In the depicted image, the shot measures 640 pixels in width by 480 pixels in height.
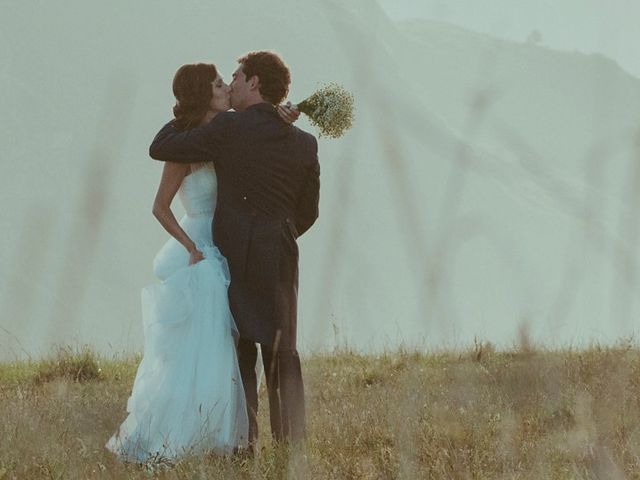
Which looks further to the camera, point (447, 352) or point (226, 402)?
point (447, 352)

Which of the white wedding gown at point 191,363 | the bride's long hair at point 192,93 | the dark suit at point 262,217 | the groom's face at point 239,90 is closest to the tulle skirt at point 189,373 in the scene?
the white wedding gown at point 191,363

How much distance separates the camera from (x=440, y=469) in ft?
14.0

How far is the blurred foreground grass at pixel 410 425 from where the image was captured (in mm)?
4352

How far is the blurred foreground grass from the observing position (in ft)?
14.3

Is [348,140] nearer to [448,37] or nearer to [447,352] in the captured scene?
[448,37]

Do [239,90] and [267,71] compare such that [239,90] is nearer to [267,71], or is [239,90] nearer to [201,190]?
[267,71]

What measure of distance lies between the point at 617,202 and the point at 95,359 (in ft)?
22.1

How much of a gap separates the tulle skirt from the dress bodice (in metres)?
0.09

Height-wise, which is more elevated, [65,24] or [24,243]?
[65,24]

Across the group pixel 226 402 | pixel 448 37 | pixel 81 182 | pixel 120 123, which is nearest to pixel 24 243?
pixel 81 182

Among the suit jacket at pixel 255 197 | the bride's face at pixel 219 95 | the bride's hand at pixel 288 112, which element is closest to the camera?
the suit jacket at pixel 255 197

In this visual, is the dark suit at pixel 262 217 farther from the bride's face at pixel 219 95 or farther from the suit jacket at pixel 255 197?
the bride's face at pixel 219 95

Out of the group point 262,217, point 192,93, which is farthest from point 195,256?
point 192,93

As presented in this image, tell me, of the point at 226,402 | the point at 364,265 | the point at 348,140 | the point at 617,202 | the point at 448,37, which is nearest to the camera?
the point at 617,202
